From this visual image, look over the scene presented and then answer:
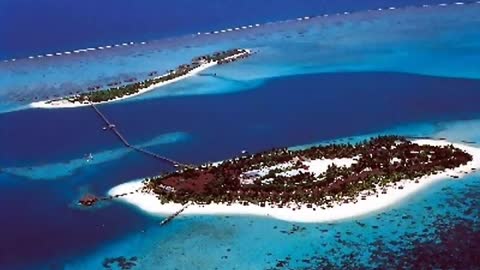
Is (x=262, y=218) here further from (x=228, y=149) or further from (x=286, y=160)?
(x=228, y=149)

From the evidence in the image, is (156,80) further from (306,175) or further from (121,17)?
(121,17)

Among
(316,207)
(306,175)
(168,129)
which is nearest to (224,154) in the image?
(306,175)

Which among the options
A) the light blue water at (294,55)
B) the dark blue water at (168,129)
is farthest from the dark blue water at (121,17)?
the dark blue water at (168,129)

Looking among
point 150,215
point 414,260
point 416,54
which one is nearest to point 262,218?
point 150,215

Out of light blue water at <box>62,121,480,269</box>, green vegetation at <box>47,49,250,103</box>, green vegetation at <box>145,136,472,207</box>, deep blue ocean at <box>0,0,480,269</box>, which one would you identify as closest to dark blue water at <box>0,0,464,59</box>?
deep blue ocean at <box>0,0,480,269</box>

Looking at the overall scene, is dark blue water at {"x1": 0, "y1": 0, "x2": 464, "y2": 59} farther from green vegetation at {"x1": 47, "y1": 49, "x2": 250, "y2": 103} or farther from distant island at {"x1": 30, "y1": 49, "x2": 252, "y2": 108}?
distant island at {"x1": 30, "y1": 49, "x2": 252, "y2": 108}
